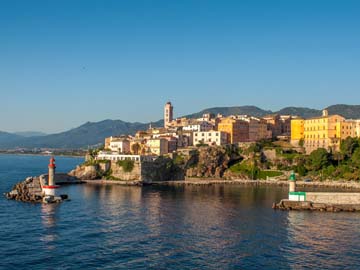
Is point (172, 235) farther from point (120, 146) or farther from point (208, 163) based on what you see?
point (120, 146)

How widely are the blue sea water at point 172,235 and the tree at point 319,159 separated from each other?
1127 inches

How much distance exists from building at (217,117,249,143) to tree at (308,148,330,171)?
20.3m

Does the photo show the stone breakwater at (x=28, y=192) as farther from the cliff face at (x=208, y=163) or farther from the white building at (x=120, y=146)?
the white building at (x=120, y=146)

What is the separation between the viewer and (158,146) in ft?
313

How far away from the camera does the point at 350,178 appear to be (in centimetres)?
7906

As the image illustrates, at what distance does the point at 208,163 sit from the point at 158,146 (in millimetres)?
12113

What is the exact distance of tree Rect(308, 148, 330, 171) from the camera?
273 ft

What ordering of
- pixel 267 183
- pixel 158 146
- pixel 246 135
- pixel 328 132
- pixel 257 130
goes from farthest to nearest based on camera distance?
pixel 257 130, pixel 246 135, pixel 158 146, pixel 328 132, pixel 267 183

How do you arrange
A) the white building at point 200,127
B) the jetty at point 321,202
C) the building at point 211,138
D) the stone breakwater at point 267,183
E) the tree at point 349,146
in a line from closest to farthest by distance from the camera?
1. the jetty at point 321,202
2. the stone breakwater at point 267,183
3. the tree at point 349,146
4. the building at point 211,138
5. the white building at point 200,127

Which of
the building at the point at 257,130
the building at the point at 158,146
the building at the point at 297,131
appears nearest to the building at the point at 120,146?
the building at the point at 158,146

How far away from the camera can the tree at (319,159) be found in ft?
273

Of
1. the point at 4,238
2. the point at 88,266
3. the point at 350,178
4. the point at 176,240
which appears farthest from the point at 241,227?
the point at 350,178

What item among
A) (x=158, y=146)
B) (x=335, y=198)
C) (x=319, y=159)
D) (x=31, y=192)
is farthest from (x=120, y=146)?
(x=335, y=198)

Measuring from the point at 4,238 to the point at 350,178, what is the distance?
58482 mm
